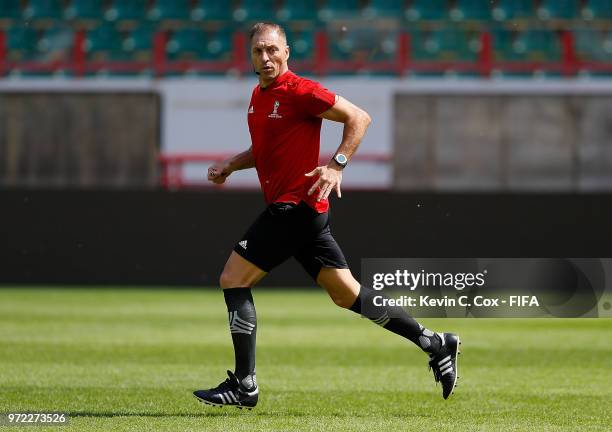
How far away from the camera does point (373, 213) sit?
18.2 meters

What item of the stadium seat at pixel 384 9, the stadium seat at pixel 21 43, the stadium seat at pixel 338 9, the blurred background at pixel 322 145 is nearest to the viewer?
the blurred background at pixel 322 145

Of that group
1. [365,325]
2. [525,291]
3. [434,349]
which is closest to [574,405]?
[434,349]

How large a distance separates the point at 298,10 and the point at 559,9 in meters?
5.57

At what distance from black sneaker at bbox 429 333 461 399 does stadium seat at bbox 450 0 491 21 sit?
17.7 m

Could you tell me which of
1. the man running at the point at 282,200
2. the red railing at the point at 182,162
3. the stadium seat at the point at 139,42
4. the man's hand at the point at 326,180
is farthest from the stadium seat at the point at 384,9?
the man's hand at the point at 326,180

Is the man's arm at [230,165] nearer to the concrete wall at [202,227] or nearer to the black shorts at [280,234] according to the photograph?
the black shorts at [280,234]

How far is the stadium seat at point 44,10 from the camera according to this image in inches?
947

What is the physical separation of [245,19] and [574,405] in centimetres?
1727

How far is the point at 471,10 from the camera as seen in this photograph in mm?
23750

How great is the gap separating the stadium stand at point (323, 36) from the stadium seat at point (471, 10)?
0.02 meters

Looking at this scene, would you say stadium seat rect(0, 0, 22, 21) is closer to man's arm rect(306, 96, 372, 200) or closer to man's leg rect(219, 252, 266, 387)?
man's leg rect(219, 252, 266, 387)

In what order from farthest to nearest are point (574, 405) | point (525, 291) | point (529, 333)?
point (525, 291) < point (529, 333) < point (574, 405)

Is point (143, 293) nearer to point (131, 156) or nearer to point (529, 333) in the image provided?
point (131, 156)

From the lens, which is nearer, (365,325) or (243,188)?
(365,325)
